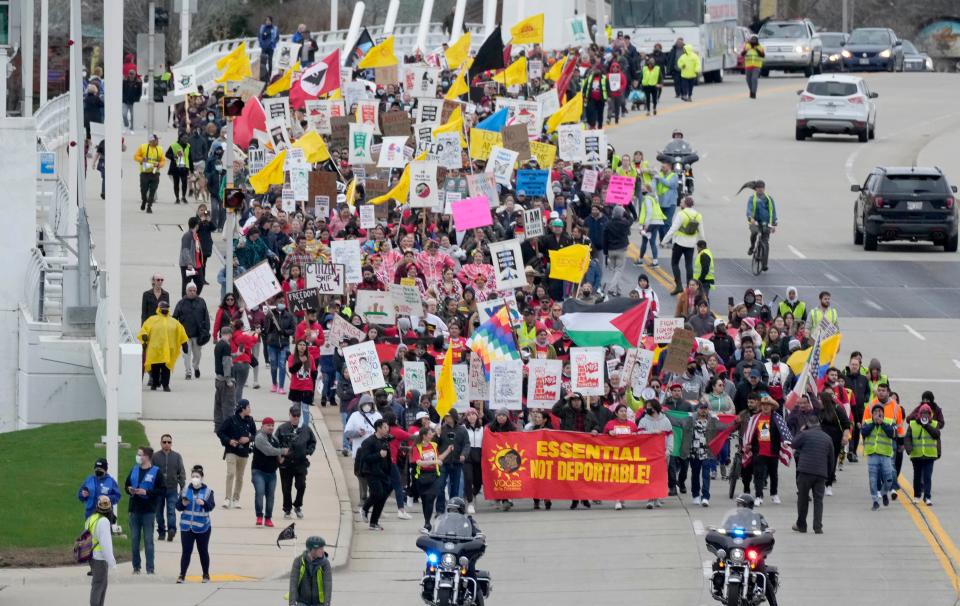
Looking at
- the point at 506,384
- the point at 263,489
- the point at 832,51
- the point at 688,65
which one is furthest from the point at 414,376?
the point at 832,51

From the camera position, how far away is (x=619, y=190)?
35.8 metres

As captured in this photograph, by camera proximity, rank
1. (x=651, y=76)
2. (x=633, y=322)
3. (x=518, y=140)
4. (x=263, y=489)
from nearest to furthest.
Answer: (x=263, y=489) < (x=633, y=322) < (x=518, y=140) < (x=651, y=76)

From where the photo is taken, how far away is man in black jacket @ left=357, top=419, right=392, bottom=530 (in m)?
23.1

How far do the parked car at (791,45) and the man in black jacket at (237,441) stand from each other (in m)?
51.9

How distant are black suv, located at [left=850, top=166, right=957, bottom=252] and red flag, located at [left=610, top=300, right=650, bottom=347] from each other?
13.6 metres

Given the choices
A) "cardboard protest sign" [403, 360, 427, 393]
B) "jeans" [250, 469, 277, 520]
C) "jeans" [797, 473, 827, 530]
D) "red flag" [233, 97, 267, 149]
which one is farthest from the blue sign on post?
"jeans" [797, 473, 827, 530]

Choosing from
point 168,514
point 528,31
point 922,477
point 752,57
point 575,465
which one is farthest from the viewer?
point 752,57

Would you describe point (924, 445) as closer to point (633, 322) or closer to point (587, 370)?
point (587, 370)

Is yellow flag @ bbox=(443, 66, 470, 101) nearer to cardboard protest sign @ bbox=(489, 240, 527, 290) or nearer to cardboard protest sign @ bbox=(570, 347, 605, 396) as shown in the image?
cardboard protest sign @ bbox=(489, 240, 527, 290)

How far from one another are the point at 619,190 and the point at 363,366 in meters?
11.9

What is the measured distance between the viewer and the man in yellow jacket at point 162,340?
27984mm

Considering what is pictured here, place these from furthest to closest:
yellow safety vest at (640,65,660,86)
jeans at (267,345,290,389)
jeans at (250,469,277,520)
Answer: yellow safety vest at (640,65,660,86), jeans at (267,345,290,389), jeans at (250,469,277,520)

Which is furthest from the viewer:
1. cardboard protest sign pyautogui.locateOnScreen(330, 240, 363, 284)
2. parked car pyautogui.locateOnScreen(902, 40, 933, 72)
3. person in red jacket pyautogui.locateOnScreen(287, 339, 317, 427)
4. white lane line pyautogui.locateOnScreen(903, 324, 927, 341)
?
parked car pyautogui.locateOnScreen(902, 40, 933, 72)

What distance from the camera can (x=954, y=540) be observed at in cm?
2231
